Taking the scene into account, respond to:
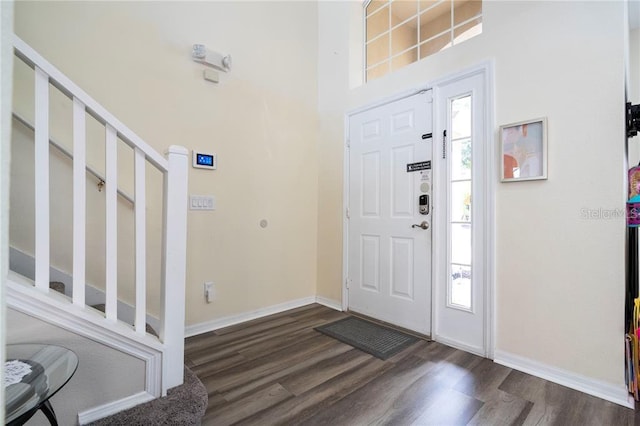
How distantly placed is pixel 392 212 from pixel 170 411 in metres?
2.21

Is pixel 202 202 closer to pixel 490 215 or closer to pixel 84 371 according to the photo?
pixel 84 371

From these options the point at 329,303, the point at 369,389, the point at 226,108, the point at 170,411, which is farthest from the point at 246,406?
the point at 226,108

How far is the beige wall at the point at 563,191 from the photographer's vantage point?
66.7 inches

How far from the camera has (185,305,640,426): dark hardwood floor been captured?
152 cm

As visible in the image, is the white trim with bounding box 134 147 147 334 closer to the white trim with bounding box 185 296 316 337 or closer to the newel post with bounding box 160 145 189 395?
the newel post with bounding box 160 145 189 395

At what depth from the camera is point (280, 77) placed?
3211 mm

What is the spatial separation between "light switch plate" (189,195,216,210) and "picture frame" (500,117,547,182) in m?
Answer: 2.34

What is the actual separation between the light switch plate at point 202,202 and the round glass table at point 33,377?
4.97ft

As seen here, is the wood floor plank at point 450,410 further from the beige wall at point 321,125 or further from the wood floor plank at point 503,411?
the beige wall at point 321,125

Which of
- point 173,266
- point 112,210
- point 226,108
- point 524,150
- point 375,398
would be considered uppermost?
point 226,108

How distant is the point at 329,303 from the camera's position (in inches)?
132

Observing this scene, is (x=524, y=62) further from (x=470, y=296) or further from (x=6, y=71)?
(x=6, y=71)

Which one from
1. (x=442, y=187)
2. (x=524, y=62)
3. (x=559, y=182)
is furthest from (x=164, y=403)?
(x=524, y=62)

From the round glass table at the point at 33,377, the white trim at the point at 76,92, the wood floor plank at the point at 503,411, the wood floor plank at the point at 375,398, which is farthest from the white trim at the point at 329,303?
the round glass table at the point at 33,377
